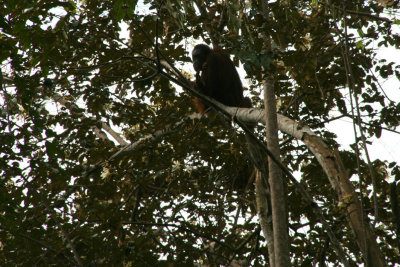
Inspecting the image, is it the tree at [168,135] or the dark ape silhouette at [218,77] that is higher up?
the dark ape silhouette at [218,77]

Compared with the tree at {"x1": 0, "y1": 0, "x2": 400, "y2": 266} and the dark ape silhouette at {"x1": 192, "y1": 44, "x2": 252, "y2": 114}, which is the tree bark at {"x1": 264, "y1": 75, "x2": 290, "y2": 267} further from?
the dark ape silhouette at {"x1": 192, "y1": 44, "x2": 252, "y2": 114}

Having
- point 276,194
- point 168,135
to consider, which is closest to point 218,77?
point 168,135

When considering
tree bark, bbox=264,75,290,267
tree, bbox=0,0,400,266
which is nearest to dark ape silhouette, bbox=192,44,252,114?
tree, bbox=0,0,400,266

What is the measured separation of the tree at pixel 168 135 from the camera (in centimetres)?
326

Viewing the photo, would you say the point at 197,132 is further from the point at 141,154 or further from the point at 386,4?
the point at 386,4

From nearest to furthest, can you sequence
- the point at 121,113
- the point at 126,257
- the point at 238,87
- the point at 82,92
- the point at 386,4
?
the point at 126,257 → the point at 386,4 → the point at 82,92 → the point at 121,113 → the point at 238,87

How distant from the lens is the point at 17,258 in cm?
365

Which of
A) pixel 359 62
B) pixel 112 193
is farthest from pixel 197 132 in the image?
pixel 359 62

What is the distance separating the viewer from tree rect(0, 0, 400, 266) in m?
3.26

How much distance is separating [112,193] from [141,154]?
553 millimetres

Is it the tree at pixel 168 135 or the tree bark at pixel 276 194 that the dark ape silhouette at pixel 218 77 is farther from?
the tree bark at pixel 276 194

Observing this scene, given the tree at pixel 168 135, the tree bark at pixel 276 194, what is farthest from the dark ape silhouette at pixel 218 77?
the tree bark at pixel 276 194

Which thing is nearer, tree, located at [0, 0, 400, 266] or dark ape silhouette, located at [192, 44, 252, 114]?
tree, located at [0, 0, 400, 266]

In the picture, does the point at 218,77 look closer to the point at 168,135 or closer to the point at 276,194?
the point at 168,135
